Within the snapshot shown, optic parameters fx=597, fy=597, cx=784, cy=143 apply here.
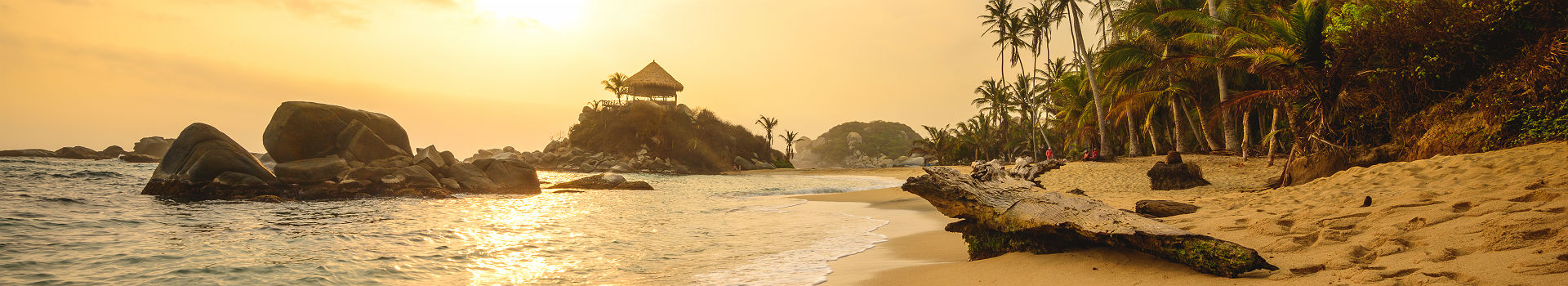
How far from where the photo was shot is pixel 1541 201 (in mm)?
4586

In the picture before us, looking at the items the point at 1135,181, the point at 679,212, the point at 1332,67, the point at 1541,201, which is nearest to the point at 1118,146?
the point at 1135,181

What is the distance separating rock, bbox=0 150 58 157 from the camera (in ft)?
140

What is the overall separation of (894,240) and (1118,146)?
36901 millimetres

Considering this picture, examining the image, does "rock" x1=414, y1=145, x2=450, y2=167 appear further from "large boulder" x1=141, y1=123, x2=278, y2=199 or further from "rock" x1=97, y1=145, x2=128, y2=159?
"rock" x1=97, y1=145, x2=128, y2=159

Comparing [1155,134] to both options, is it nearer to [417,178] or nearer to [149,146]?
[417,178]

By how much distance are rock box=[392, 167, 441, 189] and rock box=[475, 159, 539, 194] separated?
211 cm

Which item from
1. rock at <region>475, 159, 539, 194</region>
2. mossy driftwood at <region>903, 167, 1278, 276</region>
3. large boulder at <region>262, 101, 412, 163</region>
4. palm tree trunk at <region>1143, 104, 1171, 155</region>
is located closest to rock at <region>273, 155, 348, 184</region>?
large boulder at <region>262, 101, 412, 163</region>

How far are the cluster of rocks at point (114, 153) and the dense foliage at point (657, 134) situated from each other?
3029 cm

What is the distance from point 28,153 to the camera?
43281 millimetres

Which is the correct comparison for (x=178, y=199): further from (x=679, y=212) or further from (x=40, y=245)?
(x=679, y=212)

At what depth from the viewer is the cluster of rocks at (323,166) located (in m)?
15.9

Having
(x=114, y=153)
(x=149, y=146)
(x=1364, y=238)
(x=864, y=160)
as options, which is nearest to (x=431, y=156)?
(x=1364, y=238)

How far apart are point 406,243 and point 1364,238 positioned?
32.9 feet

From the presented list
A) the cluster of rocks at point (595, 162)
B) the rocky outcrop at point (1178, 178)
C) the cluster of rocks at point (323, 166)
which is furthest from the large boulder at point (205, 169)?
the cluster of rocks at point (595, 162)
